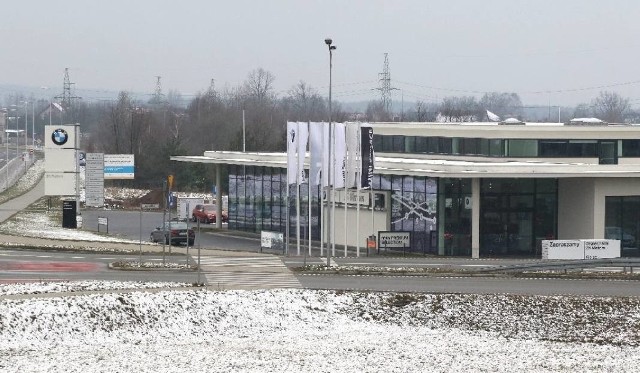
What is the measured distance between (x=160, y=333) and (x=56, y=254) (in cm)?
1640

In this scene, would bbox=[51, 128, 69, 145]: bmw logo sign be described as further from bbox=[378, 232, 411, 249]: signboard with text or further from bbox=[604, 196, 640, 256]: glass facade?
bbox=[604, 196, 640, 256]: glass facade

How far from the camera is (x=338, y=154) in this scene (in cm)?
4775

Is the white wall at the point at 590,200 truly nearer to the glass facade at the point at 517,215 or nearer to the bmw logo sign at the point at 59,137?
the glass facade at the point at 517,215

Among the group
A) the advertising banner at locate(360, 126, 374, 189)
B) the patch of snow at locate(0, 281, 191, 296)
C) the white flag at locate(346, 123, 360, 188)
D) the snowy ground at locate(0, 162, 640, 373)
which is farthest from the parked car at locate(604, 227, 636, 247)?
the patch of snow at locate(0, 281, 191, 296)

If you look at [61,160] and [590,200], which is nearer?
[590,200]

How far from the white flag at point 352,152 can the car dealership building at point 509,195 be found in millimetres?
4319

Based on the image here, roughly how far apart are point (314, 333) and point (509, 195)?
2560 centimetres

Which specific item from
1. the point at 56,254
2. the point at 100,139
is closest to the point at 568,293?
the point at 56,254

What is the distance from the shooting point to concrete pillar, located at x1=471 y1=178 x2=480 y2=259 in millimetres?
53562

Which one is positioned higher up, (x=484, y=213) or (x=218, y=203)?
(x=484, y=213)

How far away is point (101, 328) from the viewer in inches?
1215

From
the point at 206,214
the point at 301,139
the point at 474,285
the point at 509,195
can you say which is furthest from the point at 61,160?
the point at 474,285

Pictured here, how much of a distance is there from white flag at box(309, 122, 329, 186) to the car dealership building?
5144 mm

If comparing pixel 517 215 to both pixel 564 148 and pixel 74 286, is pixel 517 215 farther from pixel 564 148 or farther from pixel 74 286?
pixel 74 286
